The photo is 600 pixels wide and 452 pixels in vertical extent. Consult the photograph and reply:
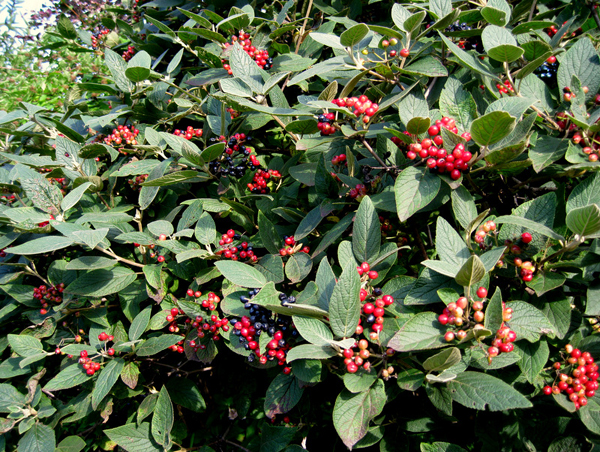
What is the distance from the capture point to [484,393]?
149 cm

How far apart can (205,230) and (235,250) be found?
19 centimetres

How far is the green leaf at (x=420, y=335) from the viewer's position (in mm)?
1415

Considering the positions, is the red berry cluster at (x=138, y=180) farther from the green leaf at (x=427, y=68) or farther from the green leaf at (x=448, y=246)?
the green leaf at (x=448, y=246)

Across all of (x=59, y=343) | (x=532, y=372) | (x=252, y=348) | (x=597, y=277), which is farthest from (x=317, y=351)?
(x=59, y=343)

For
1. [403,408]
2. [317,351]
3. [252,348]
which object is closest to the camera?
[317,351]

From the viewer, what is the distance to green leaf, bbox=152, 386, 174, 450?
86.5 inches

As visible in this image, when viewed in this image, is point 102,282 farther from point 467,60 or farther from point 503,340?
point 467,60

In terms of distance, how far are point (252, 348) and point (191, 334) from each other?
54 cm

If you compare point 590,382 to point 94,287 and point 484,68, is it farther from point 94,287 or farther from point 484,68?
point 94,287

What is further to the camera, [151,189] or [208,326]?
[151,189]

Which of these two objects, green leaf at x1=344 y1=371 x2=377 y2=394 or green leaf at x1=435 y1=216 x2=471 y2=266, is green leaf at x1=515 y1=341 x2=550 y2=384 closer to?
green leaf at x1=435 y1=216 x2=471 y2=266

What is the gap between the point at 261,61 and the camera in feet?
8.69

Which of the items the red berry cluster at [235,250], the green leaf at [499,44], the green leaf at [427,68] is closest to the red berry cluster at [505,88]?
the green leaf at [499,44]

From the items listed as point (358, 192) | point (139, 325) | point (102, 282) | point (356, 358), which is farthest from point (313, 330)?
point (102, 282)
